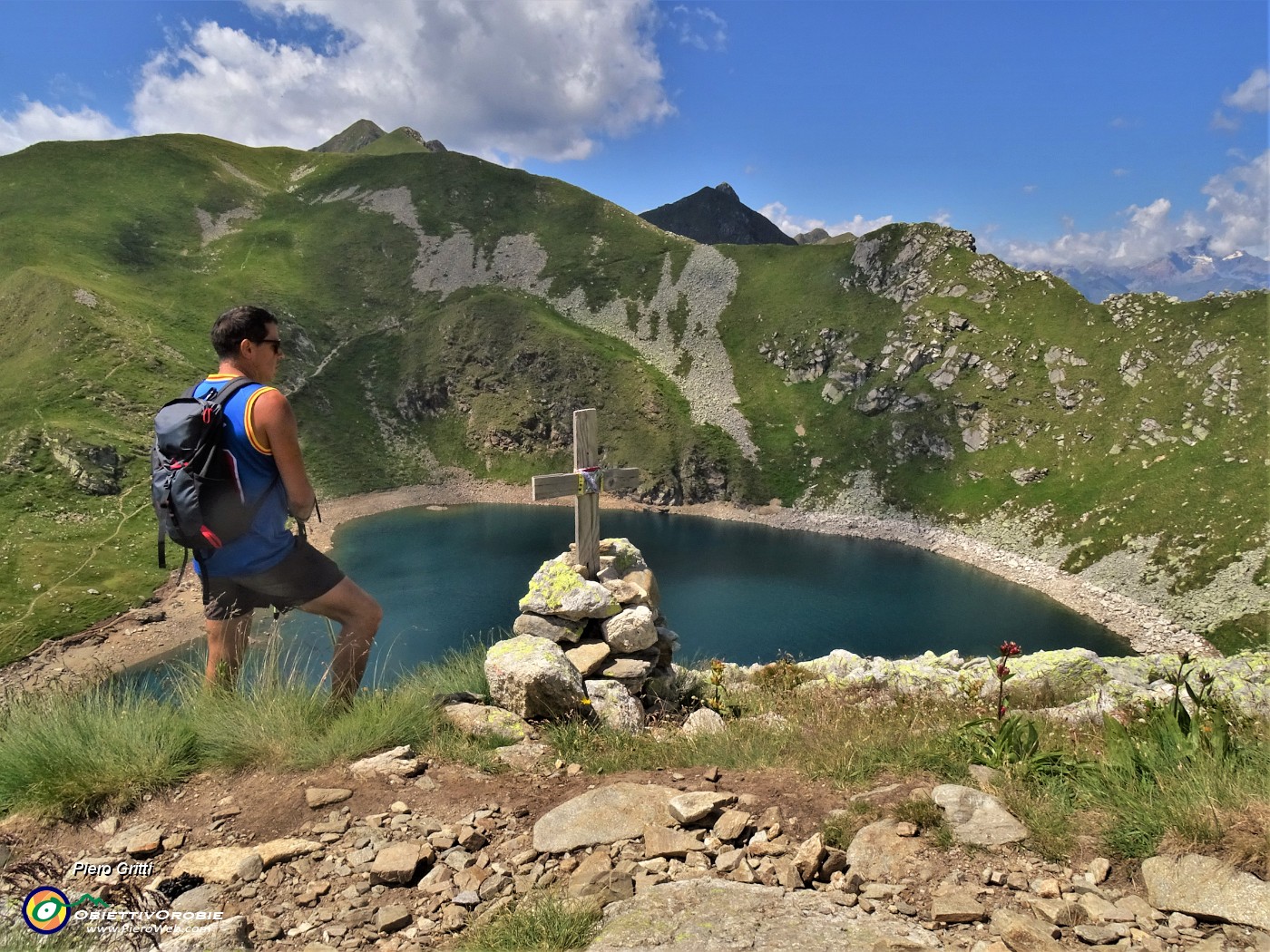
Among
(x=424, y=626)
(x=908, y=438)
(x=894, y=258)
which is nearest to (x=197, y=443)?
(x=424, y=626)

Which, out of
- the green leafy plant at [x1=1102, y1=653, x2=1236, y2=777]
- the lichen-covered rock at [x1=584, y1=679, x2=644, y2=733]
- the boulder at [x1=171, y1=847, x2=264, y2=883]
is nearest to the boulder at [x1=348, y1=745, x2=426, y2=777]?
the boulder at [x1=171, y1=847, x2=264, y2=883]

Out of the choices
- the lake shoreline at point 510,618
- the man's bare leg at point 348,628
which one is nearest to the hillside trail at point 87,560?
the lake shoreline at point 510,618

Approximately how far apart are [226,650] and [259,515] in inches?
58.1

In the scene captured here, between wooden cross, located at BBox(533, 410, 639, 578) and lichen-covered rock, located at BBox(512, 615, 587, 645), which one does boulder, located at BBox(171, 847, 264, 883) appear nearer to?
lichen-covered rock, located at BBox(512, 615, 587, 645)

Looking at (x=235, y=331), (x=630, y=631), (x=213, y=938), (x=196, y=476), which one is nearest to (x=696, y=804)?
(x=213, y=938)

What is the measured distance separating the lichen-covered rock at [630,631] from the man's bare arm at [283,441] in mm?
5758

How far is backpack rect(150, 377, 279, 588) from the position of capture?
15.2 feet

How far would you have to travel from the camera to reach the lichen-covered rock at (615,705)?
7.75 m

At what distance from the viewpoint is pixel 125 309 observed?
7594cm

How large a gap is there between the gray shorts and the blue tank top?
8 cm

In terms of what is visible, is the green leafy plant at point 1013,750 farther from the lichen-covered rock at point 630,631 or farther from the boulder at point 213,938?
→ the lichen-covered rock at point 630,631

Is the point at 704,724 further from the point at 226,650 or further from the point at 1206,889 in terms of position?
the point at 226,650

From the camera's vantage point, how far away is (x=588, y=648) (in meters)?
9.84

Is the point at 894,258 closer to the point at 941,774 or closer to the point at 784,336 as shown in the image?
the point at 784,336
